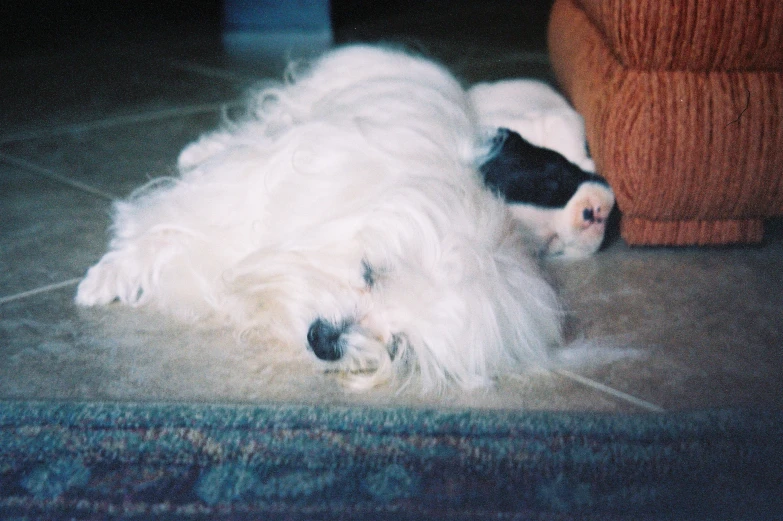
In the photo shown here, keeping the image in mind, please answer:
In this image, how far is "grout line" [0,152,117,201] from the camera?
1.95 metres

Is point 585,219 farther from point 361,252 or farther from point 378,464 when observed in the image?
point 378,464

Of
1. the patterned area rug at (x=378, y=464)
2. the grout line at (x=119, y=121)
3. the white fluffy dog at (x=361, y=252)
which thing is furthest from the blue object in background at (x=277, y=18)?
the patterned area rug at (x=378, y=464)

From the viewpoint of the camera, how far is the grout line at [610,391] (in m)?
1.07

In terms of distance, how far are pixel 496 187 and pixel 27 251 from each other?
0.96 m

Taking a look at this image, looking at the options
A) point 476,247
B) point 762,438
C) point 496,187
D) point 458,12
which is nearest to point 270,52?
point 458,12

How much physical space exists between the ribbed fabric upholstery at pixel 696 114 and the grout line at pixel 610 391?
0.47 metres

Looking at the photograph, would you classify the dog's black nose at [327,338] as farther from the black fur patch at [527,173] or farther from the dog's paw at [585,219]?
the dog's paw at [585,219]

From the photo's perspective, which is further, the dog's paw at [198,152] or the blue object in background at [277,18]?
the blue object in background at [277,18]

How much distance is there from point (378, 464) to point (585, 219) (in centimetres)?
75

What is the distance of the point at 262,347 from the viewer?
4.09 feet

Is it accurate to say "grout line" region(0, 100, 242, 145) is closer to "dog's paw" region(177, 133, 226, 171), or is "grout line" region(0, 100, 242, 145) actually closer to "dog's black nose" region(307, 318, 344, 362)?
"dog's paw" region(177, 133, 226, 171)

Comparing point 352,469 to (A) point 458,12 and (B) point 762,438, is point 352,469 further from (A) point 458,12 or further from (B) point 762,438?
(A) point 458,12

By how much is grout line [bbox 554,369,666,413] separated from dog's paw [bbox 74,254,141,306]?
0.75 meters

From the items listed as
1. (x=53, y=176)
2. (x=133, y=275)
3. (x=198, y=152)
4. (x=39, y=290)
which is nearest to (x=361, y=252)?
(x=133, y=275)
